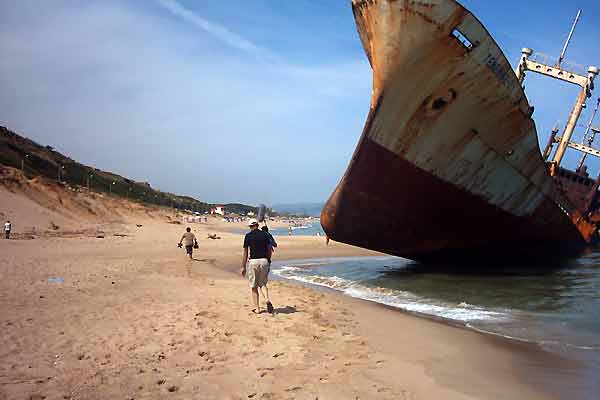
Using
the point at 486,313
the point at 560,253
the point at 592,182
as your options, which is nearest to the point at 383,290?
the point at 486,313

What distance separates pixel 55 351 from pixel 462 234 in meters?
9.73

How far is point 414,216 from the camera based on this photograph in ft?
34.9

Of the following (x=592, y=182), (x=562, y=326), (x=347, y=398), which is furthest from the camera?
(x=592, y=182)

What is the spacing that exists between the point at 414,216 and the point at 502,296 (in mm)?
2708

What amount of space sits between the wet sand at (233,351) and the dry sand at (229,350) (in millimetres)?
14

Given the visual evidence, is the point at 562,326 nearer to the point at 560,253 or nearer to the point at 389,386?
the point at 389,386

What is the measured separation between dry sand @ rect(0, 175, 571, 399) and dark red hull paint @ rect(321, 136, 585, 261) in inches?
128

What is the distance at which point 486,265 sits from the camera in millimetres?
12820

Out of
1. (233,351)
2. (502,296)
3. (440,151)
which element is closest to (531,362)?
(233,351)

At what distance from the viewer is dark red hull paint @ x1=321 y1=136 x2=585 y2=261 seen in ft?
32.4

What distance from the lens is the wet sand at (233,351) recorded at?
3.36 meters

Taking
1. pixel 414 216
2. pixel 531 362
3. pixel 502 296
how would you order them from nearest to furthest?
pixel 531 362 < pixel 502 296 < pixel 414 216

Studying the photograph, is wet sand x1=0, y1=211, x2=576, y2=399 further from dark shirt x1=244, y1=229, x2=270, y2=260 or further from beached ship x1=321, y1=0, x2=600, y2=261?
beached ship x1=321, y1=0, x2=600, y2=261

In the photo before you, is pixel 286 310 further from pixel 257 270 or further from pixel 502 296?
pixel 502 296
